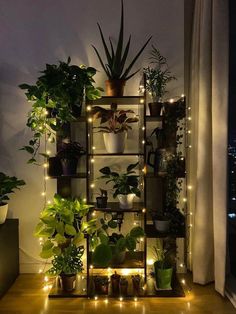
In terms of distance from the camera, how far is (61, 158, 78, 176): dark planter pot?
2535 mm

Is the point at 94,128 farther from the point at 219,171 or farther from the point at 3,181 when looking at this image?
the point at 219,171

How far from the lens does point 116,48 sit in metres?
2.82

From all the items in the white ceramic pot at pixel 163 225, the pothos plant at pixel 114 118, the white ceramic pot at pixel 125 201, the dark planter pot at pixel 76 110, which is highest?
the dark planter pot at pixel 76 110

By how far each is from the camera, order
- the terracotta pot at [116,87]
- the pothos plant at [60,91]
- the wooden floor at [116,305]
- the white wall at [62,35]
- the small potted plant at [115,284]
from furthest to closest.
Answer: the white wall at [62,35] → the terracotta pot at [116,87] → the small potted plant at [115,284] → the pothos plant at [60,91] → the wooden floor at [116,305]

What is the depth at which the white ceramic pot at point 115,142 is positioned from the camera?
Result: 99.4 inches

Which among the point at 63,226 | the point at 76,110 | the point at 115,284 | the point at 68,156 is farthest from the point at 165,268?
the point at 76,110

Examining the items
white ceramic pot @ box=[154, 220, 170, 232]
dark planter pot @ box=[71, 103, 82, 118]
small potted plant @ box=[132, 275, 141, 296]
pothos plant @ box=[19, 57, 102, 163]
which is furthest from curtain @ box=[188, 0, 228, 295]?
dark planter pot @ box=[71, 103, 82, 118]

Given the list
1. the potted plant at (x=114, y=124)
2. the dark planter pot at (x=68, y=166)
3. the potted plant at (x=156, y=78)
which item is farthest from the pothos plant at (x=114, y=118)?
the dark planter pot at (x=68, y=166)

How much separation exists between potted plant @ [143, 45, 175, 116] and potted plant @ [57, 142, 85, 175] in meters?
0.75

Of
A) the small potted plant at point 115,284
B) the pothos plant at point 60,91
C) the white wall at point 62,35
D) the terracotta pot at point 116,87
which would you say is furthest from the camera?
the white wall at point 62,35

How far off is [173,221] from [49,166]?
115 cm

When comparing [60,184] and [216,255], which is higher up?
[60,184]

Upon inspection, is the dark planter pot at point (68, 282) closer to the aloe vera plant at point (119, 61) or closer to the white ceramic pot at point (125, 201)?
the white ceramic pot at point (125, 201)

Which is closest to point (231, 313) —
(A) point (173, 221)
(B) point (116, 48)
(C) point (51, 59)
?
(A) point (173, 221)
